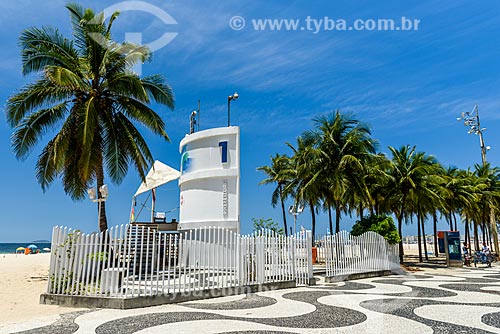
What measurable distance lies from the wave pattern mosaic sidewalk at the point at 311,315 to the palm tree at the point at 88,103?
Result: 673 centimetres

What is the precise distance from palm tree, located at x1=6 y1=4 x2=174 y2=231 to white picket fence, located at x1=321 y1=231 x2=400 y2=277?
848 centimetres

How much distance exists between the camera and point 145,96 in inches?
569

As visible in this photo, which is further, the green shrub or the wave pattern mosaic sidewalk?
the green shrub

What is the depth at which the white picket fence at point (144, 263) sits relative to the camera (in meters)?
8.91

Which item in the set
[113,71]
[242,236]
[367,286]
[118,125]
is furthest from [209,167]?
[367,286]

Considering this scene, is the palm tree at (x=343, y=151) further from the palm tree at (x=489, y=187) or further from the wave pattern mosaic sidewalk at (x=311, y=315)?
the palm tree at (x=489, y=187)

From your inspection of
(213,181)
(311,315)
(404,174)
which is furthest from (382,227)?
(311,315)

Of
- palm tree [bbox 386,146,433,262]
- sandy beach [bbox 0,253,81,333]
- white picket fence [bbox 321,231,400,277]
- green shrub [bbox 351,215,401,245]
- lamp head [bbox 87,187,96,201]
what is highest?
palm tree [bbox 386,146,433,262]

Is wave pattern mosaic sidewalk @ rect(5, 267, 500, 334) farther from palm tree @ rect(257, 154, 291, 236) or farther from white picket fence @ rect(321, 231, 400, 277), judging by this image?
palm tree @ rect(257, 154, 291, 236)

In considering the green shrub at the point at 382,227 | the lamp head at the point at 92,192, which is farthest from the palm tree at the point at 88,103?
the green shrub at the point at 382,227

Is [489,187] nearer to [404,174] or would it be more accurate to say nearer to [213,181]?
[404,174]

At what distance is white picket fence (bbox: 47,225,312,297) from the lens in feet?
29.2

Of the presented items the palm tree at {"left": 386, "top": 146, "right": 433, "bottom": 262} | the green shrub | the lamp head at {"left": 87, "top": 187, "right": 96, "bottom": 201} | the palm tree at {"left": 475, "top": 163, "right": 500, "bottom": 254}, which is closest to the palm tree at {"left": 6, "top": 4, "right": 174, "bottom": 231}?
the lamp head at {"left": 87, "top": 187, "right": 96, "bottom": 201}

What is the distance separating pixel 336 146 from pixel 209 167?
22.6 ft
